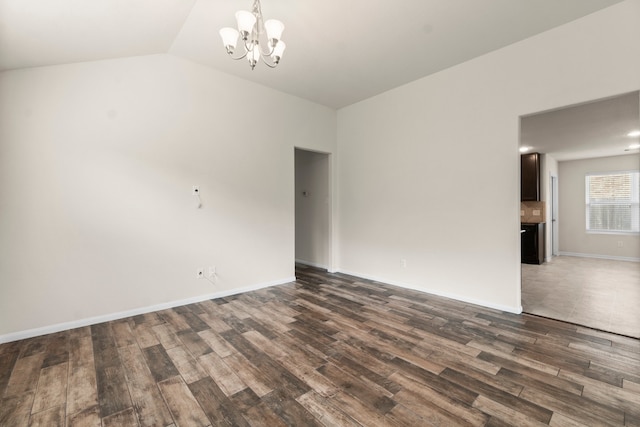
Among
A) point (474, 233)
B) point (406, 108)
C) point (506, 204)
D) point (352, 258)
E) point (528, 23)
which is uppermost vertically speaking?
point (528, 23)

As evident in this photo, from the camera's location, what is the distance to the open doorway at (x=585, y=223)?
3346 mm

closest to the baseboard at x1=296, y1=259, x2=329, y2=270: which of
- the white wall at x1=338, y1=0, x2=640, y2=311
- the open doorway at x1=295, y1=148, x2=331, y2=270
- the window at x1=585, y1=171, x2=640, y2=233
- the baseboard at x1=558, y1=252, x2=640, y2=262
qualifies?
the open doorway at x1=295, y1=148, x2=331, y2=270

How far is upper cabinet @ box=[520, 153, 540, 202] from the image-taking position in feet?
20.6

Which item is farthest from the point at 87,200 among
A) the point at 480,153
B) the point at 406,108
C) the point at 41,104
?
the point at 480,153

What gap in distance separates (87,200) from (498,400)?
158 inches

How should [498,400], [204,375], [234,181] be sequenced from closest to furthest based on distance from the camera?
[498,400] → [204,375] → [234,181]

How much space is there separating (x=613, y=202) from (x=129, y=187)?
10159 mm

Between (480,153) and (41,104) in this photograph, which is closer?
(41,104)

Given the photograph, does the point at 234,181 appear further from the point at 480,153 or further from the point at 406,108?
the point at 480,153

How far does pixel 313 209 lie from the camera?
5.73 metres

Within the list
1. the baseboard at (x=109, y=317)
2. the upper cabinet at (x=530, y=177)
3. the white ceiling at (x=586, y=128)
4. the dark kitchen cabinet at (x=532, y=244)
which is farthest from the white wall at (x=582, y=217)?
the baseboard at (x=109, y=317)

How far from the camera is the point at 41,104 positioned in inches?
107

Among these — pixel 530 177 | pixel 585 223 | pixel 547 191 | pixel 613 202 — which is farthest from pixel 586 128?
pixel 585 223

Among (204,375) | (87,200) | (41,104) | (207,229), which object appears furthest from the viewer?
(207,229)
